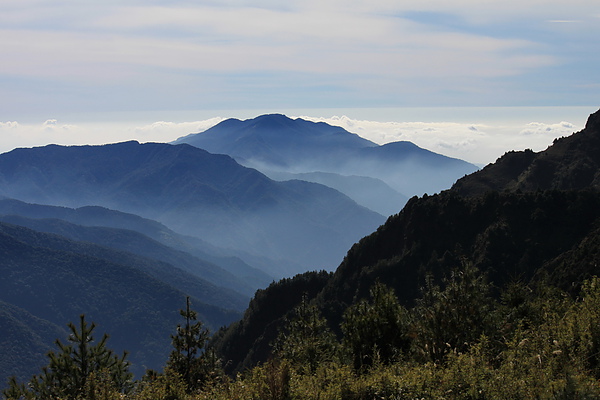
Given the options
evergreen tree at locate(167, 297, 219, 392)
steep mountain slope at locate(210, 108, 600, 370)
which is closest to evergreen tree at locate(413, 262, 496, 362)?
evergreen tree at locate(167, 297, 219, 392)

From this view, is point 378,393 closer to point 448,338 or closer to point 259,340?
point 448,338

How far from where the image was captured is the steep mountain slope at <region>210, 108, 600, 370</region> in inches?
3356

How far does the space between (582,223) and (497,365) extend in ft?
263

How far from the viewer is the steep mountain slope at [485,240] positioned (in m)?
85.2

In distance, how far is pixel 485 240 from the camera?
93812 millimetres

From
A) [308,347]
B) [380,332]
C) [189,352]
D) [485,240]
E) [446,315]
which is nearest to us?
[446,315]

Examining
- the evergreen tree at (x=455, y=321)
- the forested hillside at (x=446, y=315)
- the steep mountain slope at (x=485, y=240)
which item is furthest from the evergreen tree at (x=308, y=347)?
the steep mountain slope at (x=485, y=240)

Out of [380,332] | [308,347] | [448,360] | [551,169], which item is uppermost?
[551,169]

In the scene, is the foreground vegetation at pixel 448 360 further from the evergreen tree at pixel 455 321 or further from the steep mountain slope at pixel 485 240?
the steep mountain slope at pixel 485 240

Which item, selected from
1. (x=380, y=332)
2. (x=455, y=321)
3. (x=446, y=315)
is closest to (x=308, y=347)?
(x=380, y=332)

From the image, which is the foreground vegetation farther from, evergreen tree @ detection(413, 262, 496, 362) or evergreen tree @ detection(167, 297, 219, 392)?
evergreen tree @ detection(167, 297, 219, 392)

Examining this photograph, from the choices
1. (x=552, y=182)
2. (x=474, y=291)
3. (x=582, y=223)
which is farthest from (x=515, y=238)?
(x=474, y=291)

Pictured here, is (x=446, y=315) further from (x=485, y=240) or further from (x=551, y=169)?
(x=551, y=169)

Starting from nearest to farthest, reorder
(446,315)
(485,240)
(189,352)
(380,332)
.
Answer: (446,315), (380,332), (189,352), (485,240)
